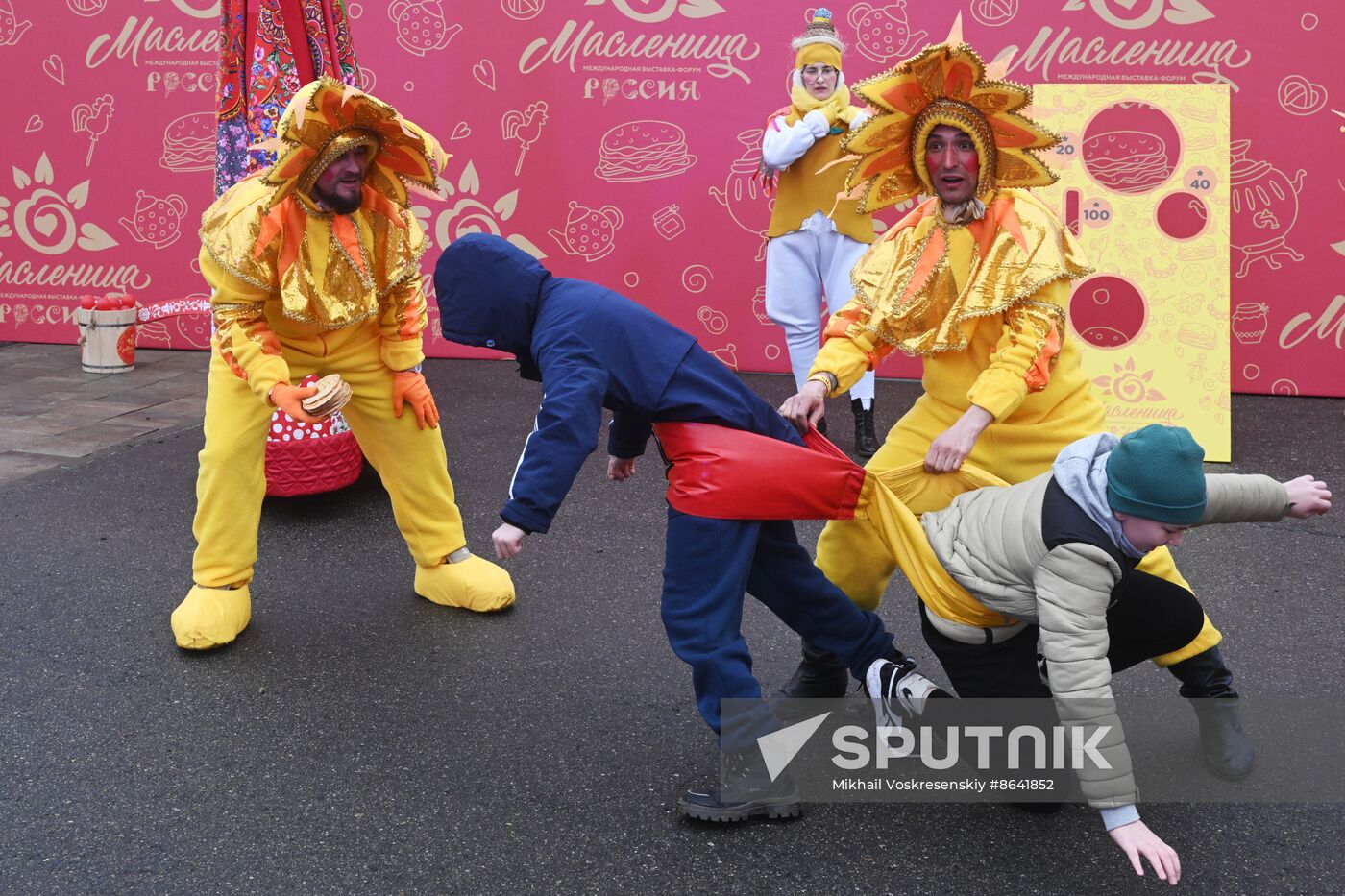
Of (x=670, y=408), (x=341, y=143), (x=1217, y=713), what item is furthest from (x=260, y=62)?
(x=1217, y=713)

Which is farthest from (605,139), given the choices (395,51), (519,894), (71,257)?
(519,894)

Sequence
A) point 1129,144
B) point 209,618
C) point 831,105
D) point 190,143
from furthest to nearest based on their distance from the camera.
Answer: point 190,143 < point 1129,144 < point 831,105 < point 209,618

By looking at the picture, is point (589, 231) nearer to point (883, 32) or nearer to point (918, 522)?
point (883, 32)

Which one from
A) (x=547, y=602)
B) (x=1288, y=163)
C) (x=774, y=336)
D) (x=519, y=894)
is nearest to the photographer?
(x=519, y=894)

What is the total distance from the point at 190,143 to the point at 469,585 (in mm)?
4753

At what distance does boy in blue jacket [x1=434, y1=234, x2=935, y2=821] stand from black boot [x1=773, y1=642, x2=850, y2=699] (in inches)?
12.2

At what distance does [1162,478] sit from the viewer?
7.47ft

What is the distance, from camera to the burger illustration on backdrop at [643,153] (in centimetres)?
700

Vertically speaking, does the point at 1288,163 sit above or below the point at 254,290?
above

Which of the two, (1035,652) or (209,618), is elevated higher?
(1035,652)

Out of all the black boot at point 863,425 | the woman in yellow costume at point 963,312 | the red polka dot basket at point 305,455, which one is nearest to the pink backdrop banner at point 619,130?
the black boot at point 863,425

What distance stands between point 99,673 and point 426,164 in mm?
1705

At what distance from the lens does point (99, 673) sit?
3.48m

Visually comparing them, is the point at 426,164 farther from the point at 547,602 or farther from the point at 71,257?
the point at 71,257
